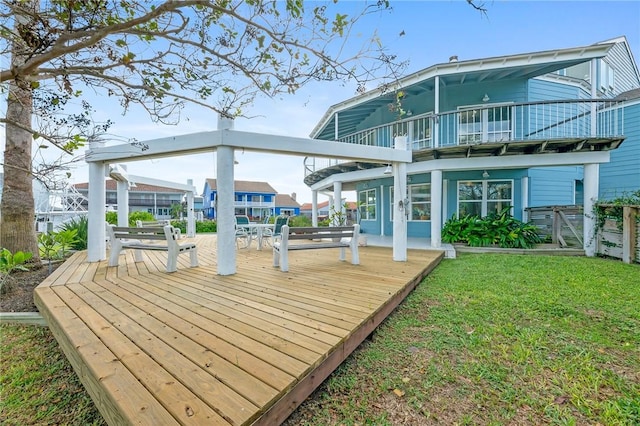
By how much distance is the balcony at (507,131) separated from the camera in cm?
772

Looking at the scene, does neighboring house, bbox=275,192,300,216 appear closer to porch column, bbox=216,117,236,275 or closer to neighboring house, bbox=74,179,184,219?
neighboring house, bbox=74,179,184,219

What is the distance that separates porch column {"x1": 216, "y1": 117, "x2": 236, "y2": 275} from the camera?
15.9 ft

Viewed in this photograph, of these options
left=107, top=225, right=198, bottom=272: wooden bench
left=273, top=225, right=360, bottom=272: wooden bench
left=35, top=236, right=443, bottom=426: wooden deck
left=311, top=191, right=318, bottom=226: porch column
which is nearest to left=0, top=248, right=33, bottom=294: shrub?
left=35, top=236, right=443, bottom=426: wooden deck

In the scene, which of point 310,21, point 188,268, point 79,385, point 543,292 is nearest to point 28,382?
point 79,385

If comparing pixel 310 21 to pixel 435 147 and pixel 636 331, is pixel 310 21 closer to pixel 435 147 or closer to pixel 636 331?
pixel 636 331

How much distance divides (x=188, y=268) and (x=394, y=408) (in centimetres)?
477

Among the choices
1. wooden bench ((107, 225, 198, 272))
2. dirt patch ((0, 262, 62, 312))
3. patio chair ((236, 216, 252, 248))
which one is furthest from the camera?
patio chair ((236, 216, 252, 248))

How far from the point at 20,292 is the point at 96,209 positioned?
2.13 metres

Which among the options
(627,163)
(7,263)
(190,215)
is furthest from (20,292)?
(627,163)

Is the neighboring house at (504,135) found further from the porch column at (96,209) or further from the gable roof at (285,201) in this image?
the gable roof at (285,201)

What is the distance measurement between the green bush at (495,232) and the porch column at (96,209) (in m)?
9.72

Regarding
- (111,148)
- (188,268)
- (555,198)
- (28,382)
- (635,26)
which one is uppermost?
(635,26)

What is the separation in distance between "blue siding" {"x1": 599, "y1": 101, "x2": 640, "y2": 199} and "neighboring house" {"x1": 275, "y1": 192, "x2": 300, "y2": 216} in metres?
35.5

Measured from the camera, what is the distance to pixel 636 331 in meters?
3.18
